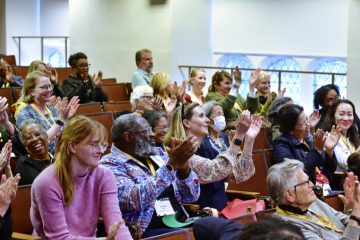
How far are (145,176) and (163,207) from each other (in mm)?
206

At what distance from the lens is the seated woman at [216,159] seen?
8.59ft

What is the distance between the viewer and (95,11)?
7.62 m

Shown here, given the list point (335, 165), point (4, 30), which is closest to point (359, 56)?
point (335, 165)

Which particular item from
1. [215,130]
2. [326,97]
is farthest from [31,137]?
[326,97]

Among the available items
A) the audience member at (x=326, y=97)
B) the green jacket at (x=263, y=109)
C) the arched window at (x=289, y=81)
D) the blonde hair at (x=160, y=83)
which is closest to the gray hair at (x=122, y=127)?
the blonde hair at (x=160, y=83)

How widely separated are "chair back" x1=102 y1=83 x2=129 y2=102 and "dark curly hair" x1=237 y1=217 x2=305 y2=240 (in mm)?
5355

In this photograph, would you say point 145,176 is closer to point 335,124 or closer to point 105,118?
point 105,118

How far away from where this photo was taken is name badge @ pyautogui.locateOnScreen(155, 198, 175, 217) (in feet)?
7.60

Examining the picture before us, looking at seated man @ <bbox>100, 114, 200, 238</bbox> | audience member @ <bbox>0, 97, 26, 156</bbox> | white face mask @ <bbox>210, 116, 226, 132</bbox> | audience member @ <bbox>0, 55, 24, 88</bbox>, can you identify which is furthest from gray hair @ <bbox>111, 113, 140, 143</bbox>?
audience member @ <bbox>0, 55, 24, 88</bbox>

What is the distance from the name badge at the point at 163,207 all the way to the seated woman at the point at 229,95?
223 cm

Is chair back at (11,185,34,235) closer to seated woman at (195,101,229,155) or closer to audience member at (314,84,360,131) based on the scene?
seated woman at (195,101,229,155)

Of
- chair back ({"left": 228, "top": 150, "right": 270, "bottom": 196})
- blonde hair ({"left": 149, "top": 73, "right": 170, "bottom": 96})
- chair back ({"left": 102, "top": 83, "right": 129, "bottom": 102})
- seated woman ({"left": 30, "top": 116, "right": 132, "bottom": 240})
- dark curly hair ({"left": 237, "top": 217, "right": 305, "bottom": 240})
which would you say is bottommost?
chair back ({"left": 228, "top": 150, "right": 270, "bottom": 196})

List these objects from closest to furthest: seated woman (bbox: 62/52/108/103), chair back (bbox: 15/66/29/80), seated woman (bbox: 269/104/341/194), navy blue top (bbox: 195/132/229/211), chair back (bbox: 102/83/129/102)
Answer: navy blue top (bbox: 195/132/229/211) < seated woman (bbox: 269/104/341/194) < seated woman (bbox: 62/52/108/103) < chair back (bbox: 102/83/129/102) < chair back (bbox: 15/66/29/80)

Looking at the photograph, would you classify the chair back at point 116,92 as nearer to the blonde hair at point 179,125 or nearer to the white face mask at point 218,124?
the white face mask at point 218,124
